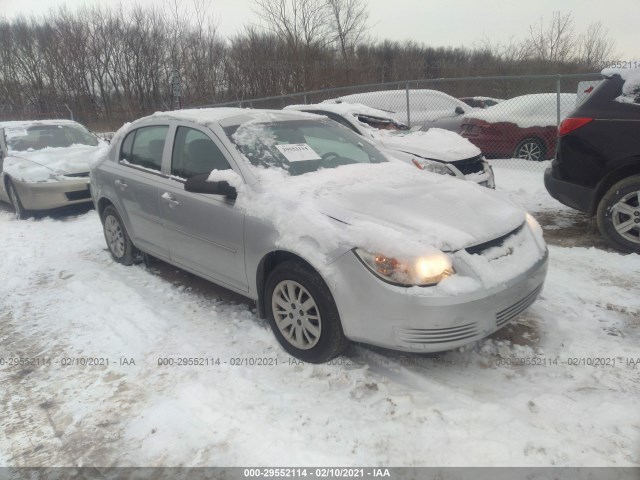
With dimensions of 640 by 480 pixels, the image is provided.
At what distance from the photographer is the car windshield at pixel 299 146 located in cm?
358

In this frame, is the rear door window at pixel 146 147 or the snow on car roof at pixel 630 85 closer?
the rear door window at pixel 146 147

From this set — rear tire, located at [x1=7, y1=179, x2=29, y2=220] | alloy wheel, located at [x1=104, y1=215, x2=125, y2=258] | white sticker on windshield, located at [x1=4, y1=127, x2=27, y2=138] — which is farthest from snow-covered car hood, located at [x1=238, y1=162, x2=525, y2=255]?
white sticker on windshield, located at [x1=4, y1=127, x2=27, y2=138]

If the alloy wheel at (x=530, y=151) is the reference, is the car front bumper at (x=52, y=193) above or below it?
above

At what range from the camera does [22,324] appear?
3.96 metres

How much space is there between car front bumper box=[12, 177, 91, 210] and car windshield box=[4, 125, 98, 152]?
1118mm

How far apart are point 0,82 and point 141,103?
9598 mm

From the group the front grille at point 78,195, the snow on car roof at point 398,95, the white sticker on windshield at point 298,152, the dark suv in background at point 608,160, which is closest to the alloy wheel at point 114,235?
the white sticker on windshield at point 298,152

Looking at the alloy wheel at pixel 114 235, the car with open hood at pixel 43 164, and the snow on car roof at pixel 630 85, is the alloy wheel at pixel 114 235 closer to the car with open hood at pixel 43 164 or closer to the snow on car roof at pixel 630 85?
the car with open hood at pixel 43 164

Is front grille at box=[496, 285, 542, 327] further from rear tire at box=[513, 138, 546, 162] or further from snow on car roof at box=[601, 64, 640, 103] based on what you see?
rear tire at box=[513, 138, 546, 162]

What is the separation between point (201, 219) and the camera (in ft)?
12.0

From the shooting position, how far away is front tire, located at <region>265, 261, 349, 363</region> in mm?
2812

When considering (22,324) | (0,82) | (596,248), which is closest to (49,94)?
(0,82)

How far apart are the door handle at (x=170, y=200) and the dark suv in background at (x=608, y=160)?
4037 mm

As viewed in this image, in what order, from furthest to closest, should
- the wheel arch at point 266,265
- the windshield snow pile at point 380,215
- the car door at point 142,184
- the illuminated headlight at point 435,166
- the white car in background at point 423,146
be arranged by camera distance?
the white car in background at point 423,146 → the illuminated headlight at point 435,166 → the car door at point 142,184 → the wheel arch at point 266,265 → the windshield snow pile at point 380,215
